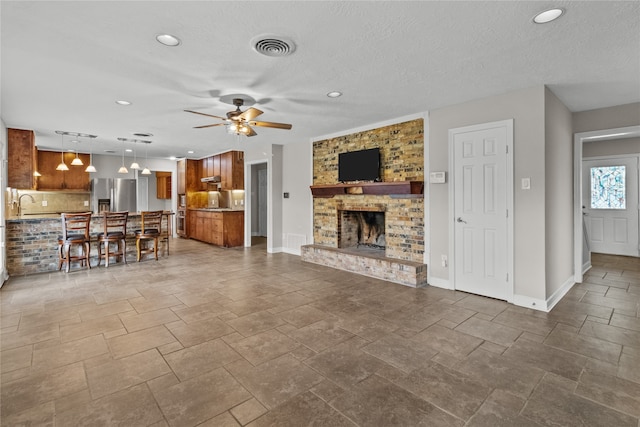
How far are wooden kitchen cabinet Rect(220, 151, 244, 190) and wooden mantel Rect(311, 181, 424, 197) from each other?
280cm

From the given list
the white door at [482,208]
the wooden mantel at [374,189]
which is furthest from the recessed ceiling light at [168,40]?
the white door at [482,208]

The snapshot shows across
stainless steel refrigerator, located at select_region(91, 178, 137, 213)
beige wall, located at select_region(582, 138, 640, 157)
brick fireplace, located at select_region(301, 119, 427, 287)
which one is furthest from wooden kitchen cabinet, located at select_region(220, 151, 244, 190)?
beige wall, located at select_region(582, 138, 640, 157)

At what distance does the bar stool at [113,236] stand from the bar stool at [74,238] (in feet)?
0.74

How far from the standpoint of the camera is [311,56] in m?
2.74

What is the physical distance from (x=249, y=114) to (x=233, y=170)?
451 cm

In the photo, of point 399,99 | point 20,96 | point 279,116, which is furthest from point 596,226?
point 20,96

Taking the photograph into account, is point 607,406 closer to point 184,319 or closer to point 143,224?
point 184,319

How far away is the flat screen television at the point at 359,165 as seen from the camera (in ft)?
16.6

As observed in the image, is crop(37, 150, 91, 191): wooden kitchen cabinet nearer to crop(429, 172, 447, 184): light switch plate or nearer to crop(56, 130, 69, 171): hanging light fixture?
crop(56, 130, 69, 171): hanging light fixture

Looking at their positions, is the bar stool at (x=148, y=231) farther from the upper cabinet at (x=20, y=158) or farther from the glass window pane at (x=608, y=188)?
the glass window pane at (x=608, y=188)

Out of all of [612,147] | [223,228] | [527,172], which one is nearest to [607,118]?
[527,172]

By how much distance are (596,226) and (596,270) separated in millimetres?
2090

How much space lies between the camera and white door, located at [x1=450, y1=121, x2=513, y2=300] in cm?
371

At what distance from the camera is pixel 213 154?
28.4 feet
